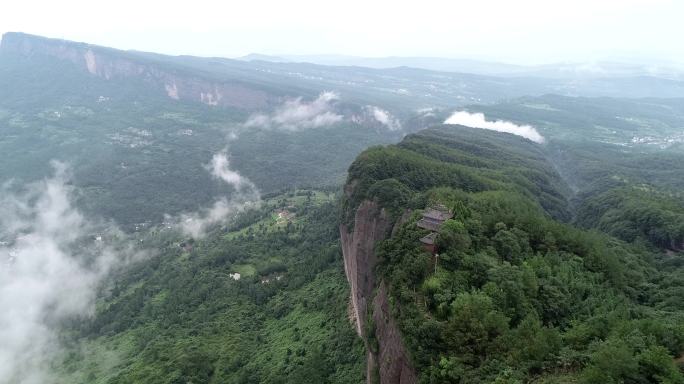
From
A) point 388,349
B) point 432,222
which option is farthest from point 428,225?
point 388,349

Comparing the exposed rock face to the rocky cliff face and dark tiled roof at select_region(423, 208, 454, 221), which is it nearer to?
the rocky cliff face

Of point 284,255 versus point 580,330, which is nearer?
point 580,330

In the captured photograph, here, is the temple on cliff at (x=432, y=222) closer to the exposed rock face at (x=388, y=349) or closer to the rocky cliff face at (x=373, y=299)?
the exposed rock face at (x=388, y=349)

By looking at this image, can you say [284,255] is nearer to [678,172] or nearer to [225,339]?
[225,339]

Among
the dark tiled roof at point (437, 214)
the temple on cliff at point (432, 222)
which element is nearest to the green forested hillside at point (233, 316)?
the temple on cliff at point (432, 222)

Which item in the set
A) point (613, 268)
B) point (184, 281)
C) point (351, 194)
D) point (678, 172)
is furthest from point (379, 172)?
point (678, 172)

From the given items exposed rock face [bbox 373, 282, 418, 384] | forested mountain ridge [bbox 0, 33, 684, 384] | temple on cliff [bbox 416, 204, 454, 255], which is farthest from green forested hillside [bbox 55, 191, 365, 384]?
temple on cliff [bbox 416, 204, 454, 255]
